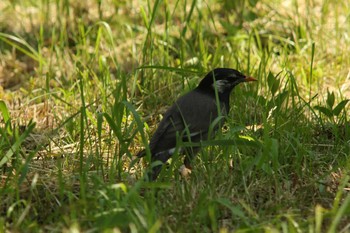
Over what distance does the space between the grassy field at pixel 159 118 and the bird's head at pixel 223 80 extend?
0.14 meters

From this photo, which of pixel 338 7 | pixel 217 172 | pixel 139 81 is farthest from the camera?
pixel 338 7

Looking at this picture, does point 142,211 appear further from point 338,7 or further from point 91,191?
point 338,7

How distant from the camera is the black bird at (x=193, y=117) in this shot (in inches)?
182

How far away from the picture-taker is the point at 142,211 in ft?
12.1

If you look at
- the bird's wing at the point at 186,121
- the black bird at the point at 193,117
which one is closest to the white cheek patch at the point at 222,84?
the black bird at the point at 193,117

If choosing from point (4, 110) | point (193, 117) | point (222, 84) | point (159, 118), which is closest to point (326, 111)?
point (222, 84)

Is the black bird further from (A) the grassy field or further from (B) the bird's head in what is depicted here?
(A) the grassy field

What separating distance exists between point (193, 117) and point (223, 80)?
0.55 m

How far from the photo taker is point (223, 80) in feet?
17.6

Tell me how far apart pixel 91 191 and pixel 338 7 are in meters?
4.22

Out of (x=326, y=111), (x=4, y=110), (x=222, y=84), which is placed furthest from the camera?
(x=222, y=84)

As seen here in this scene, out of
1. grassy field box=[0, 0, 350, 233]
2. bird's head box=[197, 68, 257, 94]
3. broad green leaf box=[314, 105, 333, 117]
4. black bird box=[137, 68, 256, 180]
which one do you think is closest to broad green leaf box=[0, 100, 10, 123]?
grassy field box=[0, 0, 350, 233]

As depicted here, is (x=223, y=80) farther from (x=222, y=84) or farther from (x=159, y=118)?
(x=159, y=118)

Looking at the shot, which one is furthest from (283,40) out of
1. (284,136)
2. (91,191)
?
(91,191)
